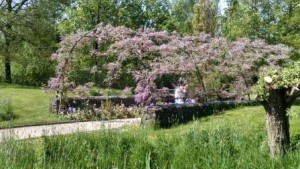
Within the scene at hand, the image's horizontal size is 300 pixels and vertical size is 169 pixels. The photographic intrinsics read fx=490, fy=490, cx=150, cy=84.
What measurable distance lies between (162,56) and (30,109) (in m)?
7.37

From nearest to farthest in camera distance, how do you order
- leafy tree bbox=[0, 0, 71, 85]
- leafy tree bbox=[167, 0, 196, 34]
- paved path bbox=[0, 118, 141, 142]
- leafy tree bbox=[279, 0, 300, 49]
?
1. paved path bbox=[0, 118, 141, 142]
2. leafy tree bbox=[279, 0, 300, 49]
3. leafy tree bbox=[0, 0, 71, 85]
4. leafy tree bbox=[167, 0, 196, 34]

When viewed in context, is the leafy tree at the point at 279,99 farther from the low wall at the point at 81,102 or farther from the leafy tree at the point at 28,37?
the leafy tree at the point at 28,37

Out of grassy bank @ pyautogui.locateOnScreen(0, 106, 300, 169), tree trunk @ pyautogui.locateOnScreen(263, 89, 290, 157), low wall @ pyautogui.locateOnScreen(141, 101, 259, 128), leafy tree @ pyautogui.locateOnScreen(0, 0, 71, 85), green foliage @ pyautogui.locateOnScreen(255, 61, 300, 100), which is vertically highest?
leafy tree @ pyautogui.locateOnScreen(0, 0, 71, 85)

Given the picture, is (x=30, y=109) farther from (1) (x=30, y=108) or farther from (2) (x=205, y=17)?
(2) (x=205, y=17)

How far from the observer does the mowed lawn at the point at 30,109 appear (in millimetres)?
17375

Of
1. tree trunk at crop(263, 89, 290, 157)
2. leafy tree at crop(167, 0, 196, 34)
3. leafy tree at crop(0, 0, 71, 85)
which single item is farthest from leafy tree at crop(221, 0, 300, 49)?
tree trunk at crop(263, 89, 290, 157)

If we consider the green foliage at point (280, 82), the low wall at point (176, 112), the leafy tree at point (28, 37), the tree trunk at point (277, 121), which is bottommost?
the low wall at point (176, 112)

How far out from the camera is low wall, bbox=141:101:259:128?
13.6 metres

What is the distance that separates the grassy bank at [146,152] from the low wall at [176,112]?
5373 millimetres

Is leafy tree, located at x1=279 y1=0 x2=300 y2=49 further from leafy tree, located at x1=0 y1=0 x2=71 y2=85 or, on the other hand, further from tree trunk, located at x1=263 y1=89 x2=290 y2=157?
tree trunk, located at x1=263 y1=89 x2=290 y2=157

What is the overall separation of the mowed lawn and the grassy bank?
8.18 meters

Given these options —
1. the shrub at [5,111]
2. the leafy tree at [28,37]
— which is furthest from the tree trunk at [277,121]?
the leafy tree at [28,37]

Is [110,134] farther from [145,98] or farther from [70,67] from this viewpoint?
[70,67]

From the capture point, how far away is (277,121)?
7320 mm
